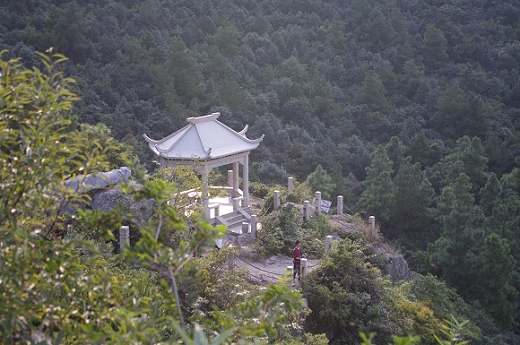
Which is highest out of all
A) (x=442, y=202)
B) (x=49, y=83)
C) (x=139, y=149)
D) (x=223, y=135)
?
(x=49, y=83)

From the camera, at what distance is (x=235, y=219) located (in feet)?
47.4

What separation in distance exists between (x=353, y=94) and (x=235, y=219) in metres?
19.4

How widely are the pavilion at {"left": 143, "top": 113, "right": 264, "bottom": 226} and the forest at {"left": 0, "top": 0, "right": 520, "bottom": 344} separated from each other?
14.7 ft

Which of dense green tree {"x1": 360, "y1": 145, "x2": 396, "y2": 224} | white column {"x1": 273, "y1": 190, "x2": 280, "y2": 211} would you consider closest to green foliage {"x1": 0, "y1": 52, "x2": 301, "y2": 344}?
white column {"x1": 273, "y1": 190, "x2": 280, "y2": 211}

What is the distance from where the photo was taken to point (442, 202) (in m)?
21.6

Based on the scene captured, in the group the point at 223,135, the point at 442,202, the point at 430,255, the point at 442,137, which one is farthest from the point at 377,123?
the point at 223,135

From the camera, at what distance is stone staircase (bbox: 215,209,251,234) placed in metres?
14.0

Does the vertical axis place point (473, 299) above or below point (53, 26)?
below

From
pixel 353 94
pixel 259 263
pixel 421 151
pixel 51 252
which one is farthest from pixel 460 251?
pixel 51 252

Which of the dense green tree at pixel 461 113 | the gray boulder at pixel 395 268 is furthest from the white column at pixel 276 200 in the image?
the dense green tree at pixel 461 113

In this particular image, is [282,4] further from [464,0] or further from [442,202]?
[442,202]

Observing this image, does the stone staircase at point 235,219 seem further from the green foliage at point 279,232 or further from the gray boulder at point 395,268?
the gray boulder at point 395,268

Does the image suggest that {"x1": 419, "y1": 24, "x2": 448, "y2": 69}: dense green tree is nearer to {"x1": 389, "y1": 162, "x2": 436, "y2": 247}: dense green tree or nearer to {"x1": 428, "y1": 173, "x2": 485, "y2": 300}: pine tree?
{"x1": 389, "y1": 162, "x2": 436, "y2": 247}: dense green tree

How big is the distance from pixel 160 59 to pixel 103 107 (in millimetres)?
5280
